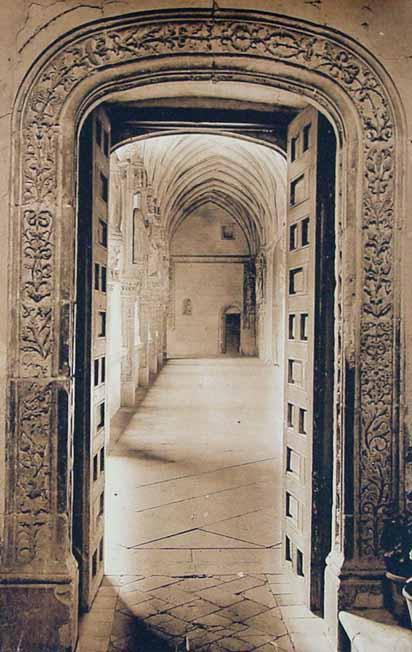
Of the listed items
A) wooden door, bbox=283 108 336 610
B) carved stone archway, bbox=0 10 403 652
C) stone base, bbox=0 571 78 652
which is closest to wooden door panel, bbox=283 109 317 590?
wooden door, bbox=283 108 336 610

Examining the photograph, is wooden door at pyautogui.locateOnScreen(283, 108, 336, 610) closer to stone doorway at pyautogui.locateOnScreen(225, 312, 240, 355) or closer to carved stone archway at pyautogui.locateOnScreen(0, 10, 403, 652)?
carved stone archway at pyautogui.locateOnScreen(0, 10, 403, 652)

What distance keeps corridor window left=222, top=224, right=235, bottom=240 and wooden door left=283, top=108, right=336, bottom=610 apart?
2635 cm

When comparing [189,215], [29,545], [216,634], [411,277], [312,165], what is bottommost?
[216,634]

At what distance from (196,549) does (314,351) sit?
1958mm

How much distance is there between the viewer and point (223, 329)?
30672mm

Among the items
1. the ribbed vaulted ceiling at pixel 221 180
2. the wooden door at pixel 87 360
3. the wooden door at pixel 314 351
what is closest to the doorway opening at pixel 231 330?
the ribbed vaulted ceiling at pixel 221 180

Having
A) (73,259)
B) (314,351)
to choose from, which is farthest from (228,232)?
(73,259)

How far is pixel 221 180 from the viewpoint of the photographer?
2598 centimetres

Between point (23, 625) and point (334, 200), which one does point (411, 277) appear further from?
point (23, 625)

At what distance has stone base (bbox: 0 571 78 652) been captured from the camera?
10.2 ft

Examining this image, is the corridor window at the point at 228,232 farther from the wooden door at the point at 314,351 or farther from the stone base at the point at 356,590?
the stone base at the point at 356,590

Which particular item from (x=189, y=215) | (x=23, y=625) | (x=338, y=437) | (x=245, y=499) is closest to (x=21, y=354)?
(x=23, y=625)

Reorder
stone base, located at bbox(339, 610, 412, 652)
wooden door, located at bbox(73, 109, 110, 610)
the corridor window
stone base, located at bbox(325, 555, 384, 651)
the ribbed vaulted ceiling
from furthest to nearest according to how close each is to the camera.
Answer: the corridor window → the ribbed vaulted ceiling → wooden door, located at bbox(73, 109, 110, 610) → stone base, located at bbox(325, 555, 384, 651) → stone base, located at bbox(339, 610, 412, 652)

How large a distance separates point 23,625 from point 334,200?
113 inches
